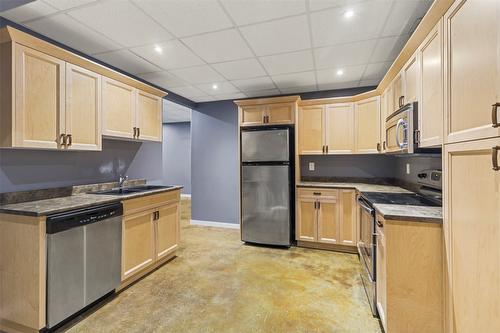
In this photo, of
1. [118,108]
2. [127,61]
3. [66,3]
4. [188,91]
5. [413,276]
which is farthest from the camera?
[188,91]

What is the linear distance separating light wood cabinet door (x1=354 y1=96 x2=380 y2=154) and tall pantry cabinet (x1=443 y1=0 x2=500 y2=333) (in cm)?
207

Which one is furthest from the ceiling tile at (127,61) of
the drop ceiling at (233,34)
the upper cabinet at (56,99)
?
the upper cabinet at (56,99)

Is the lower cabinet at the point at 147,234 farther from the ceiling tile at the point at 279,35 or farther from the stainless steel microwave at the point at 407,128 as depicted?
the stainless steel microwave at the point at 407,128

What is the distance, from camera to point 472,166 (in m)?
1.18

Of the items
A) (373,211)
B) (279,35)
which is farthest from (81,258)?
(279,35)

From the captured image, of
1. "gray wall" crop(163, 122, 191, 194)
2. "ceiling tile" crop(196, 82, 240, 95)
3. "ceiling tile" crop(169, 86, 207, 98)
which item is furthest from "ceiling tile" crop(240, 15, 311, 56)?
"gray wall" crop(163, 122, 191, 194)

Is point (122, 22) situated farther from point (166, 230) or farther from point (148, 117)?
point (166, 230)

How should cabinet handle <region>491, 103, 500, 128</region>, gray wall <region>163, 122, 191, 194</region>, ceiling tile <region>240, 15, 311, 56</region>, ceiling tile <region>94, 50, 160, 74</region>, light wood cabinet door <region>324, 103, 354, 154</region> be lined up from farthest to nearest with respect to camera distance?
1. gray wall <region>163, 122, 191, 194</region>
2. light wood cabinet door <region>324, 103, 354, 154</region>
3. ceiling tile <region>94, 50, 160, 74</region>
4. ceiling tile <region>240, 15, 311, 56</region>
5. cabinet handle <region>491, 103, 500, 128</region>

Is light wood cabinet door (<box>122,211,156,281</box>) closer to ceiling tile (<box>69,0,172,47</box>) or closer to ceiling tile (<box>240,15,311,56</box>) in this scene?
ceiling tile (<box>69,0,172,47</box>)

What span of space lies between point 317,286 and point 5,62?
344 centimetres

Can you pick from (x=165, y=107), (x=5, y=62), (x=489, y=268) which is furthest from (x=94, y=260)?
(x=165, y=107)

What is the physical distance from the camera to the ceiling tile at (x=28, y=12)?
1874mm

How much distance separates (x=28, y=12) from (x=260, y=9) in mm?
1973

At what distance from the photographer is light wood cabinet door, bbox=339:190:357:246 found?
3.35 metres
